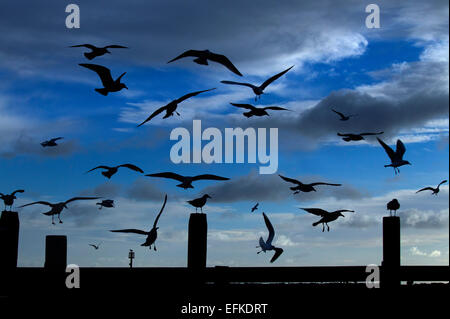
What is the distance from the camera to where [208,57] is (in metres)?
13.1

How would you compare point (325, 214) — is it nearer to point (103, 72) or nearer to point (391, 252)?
point (391, 252)

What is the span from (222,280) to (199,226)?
971 millimetres

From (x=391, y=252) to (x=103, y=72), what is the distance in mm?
7123

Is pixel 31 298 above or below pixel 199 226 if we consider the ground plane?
below

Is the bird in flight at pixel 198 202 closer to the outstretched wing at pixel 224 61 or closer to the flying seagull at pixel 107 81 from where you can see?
the outstretched wing at pixel 224 61

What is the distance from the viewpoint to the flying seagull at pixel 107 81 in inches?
521

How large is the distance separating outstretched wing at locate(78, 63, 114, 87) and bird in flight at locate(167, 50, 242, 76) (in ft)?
6.07

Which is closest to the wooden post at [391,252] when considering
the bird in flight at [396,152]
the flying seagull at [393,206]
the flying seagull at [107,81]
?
the flying seagull at [393,206]

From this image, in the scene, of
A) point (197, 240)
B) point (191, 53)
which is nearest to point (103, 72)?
point (191, 53)

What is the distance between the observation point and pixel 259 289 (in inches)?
Result: 372
